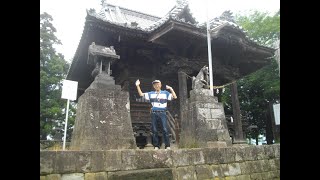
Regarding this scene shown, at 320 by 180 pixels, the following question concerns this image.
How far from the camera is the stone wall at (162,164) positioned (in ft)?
12.5

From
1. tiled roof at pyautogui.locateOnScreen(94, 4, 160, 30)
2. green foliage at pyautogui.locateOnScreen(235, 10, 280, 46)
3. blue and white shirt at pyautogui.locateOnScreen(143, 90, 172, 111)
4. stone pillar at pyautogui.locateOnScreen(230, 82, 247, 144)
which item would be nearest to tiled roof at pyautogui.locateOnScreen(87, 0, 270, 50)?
tiled roof at pyautogui.locateOnScreen(94, 4, 160, 30)

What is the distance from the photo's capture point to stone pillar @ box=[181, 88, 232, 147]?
578cm

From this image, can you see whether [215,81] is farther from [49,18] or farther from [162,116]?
[49,18]

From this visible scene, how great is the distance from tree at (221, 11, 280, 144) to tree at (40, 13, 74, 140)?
1205cm

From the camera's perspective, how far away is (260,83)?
680 inches

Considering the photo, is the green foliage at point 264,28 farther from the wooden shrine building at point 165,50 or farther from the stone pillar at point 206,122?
the stone pillar at point 206,122

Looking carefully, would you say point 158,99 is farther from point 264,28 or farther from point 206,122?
point 264,28

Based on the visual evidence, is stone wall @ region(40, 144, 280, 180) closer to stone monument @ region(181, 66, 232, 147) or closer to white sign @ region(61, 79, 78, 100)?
stone monument @ region(181, 66, 232, 147)

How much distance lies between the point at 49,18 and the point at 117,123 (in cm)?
2190

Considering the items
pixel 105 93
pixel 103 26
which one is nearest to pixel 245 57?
pixel 103 26

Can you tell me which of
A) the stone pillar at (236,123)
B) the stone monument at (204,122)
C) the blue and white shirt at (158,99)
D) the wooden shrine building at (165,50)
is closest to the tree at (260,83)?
the wooden shrine building at (165,50)

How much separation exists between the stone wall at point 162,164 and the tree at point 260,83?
34.6 feet

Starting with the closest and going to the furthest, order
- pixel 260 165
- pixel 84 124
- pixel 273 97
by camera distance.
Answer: pixel 84 124
pixel 260 165
pixel 273 97
